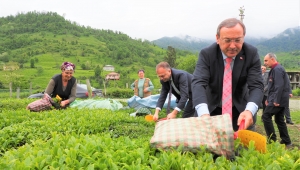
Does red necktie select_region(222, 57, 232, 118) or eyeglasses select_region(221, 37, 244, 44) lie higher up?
eyeglasses select_region(221, 37, 244, 44)

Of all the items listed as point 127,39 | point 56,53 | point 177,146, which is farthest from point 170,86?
point 127,39

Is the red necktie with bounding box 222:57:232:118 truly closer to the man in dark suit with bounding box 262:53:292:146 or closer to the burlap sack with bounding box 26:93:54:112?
the man in dark suit with bounding box 262:53:292:146

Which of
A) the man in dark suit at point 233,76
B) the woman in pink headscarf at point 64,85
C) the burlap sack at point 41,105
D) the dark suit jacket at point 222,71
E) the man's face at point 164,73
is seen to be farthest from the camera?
the burlap sack at point 41,105

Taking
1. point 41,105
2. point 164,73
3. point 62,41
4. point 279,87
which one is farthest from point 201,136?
point 62,41

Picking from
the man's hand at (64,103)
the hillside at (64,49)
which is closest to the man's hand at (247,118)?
the man's hand at (64,103)

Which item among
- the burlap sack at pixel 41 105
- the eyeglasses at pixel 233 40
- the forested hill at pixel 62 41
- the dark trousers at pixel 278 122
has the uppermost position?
the forested hill at pixel 62 41

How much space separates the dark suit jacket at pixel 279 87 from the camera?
589cm

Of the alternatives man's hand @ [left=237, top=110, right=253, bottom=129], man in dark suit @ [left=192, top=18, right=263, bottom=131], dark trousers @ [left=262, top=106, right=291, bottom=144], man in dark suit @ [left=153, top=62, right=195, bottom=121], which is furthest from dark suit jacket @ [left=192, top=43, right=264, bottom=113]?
dark trousers @ [left=262, top=106, right=291, bottom=144]

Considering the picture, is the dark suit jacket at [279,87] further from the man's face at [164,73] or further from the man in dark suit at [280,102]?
the man's face at [164,73]

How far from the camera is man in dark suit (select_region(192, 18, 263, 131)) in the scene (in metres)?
2.37

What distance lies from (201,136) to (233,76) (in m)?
0.84

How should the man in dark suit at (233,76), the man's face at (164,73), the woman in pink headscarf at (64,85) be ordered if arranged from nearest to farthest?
1. the man in dark suit at (233,76)
2. the man's face at (164,73)
3. the woman in pink headscarf at (64,85)

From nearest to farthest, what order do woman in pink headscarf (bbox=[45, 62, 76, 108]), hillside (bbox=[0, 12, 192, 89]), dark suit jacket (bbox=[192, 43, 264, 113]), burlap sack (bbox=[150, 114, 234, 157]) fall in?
burlap sack (bbox=[150, 114, 234, 157]) → dark suit jacket (bbox=[192, 43, 264, 113]) → woman in pink headscarf (bbox=[45, 62, 76, 108]) → hillside (bbox=[0, 12, 192, 89])

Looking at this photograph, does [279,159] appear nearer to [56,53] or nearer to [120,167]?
[120,167]
